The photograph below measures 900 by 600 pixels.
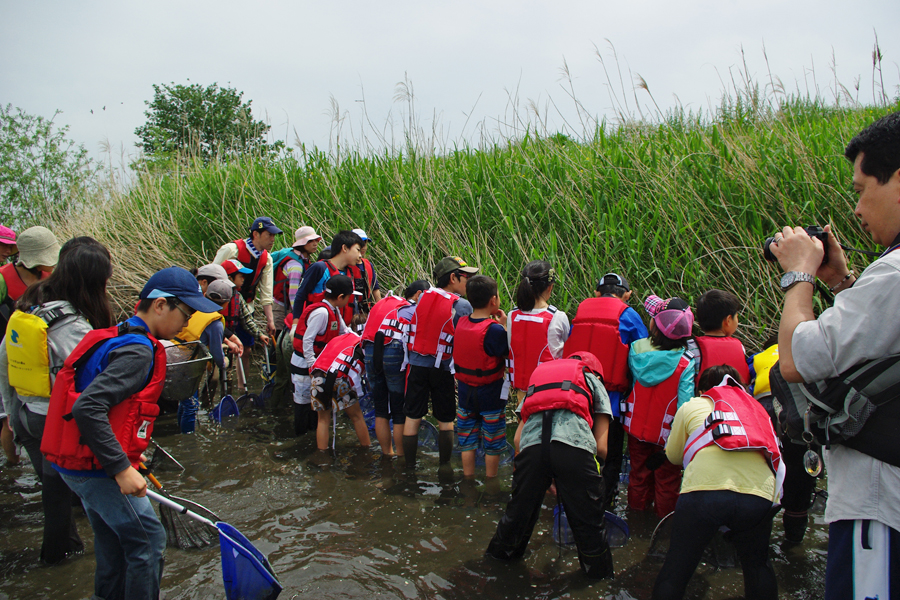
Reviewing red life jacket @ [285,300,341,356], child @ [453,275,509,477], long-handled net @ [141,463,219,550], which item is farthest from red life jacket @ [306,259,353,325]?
long-handled net @ [141,463,219,550]

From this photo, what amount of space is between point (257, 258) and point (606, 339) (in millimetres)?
4384

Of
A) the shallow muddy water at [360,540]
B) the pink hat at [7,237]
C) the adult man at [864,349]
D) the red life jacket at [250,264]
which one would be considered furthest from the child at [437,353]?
the pink hat at [7,237]

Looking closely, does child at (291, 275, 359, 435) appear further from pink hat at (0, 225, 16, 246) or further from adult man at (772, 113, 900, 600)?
adult man at (772, 113, 900, 600)

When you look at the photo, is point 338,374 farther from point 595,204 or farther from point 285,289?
point 595,204

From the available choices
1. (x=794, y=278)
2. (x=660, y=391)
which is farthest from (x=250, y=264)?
(x=794, y=278)

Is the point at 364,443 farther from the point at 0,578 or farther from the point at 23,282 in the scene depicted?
the point at 23,282

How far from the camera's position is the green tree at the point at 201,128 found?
10896 mm

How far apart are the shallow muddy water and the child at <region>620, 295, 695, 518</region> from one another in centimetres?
35

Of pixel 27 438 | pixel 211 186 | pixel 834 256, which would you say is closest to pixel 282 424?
pixel 27 438

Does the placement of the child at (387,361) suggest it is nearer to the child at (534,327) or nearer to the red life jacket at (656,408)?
the child at (534,327)

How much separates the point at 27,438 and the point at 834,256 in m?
4.31

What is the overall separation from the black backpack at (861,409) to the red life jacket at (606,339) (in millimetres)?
2118

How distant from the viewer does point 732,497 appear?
2.52 metres

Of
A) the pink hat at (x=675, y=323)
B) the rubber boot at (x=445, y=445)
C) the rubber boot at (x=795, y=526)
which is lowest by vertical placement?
the rubber boot at (x=795, y=526)
